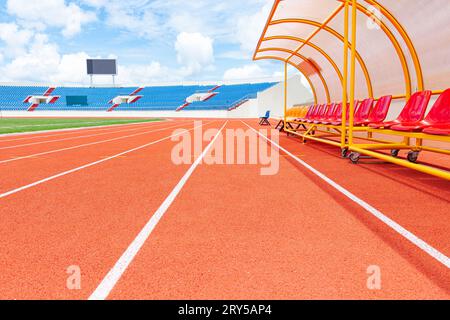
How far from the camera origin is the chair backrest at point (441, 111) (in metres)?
5.35

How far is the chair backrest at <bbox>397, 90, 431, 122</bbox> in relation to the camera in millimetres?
6070

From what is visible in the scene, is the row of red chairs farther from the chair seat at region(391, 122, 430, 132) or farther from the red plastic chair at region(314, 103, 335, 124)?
the red plastic chair at region(314, 103, 335, 124)

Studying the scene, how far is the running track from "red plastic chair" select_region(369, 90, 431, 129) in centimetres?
129

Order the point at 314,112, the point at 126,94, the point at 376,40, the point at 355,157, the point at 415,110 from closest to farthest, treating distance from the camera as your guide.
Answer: the point at 415,110
the point at 355,157
the point at 376,40
the point at 314,112
the point at 126,94

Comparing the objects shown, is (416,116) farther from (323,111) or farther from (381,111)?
(323,111)

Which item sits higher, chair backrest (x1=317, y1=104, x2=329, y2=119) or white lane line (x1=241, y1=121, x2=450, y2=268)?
chair backrest (x1=317, y1=104, x2=329, y2=119)

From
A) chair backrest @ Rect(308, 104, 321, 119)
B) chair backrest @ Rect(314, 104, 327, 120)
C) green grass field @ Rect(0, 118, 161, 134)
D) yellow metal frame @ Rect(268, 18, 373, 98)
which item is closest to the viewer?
yellow metal frame @ Rect(268, 18, 373, 98)

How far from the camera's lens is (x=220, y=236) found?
2834mm

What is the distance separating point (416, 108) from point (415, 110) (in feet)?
0.13

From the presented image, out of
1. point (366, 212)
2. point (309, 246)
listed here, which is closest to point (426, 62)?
point (366, 212)

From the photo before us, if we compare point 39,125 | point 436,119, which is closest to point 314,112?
point 436,119

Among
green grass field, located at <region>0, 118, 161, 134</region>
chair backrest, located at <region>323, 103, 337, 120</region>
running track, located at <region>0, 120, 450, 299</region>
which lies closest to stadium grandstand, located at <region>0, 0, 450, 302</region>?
running track, located at <region>0, 120, 450, 299</region>

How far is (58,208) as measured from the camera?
367 centimetres

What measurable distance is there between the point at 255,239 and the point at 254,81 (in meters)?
51.7
